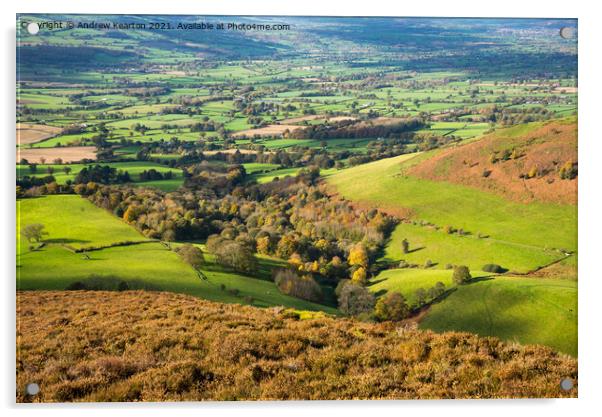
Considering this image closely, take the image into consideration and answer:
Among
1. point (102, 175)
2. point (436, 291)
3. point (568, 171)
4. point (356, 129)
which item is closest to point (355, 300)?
point (436, 291)

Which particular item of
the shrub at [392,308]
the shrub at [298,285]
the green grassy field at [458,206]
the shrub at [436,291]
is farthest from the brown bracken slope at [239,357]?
the green grassy field at [458,206]

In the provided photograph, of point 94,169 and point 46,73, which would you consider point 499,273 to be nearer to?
point 94,169

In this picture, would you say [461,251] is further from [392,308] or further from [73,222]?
[73,222]

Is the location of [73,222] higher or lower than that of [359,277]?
higher

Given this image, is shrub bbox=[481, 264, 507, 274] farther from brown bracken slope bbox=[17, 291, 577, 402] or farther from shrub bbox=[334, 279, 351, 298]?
shrub bbox=[334, 279, 351, 298]

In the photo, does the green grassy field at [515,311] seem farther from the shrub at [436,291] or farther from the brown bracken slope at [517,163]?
the brown bracken slope at [517,163]

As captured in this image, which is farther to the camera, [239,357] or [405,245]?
[405,245]

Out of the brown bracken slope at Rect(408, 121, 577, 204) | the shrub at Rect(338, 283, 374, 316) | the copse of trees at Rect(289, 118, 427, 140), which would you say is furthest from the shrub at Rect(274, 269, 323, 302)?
the brown bracken slope at Rect(408, 121, 577, 204)
